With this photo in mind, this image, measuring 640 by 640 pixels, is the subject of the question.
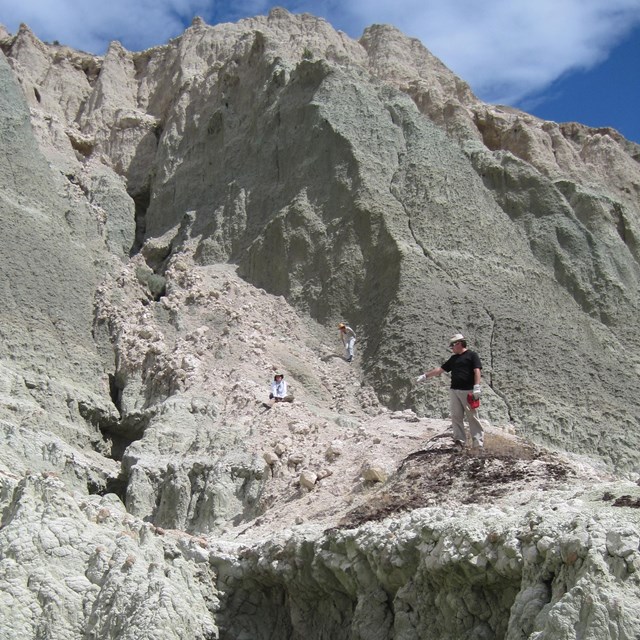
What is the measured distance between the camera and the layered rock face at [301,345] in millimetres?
10672

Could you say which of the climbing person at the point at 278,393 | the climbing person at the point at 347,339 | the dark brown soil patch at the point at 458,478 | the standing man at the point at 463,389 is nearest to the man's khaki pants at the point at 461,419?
the standing man at the point at 463,389

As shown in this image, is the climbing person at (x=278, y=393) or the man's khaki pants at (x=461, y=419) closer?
the man's khaki pants at (x=461, y=419)

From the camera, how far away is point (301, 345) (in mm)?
22469

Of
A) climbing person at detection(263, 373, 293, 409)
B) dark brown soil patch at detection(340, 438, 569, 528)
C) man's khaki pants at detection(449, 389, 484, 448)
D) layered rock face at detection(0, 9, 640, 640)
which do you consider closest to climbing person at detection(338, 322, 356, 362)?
layered rock face at detection(0, 9, 640, 640)

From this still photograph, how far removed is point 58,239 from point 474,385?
13.1m

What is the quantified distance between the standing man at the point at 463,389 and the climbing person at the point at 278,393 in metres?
5.63

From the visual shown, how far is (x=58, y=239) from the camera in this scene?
23.3 meters

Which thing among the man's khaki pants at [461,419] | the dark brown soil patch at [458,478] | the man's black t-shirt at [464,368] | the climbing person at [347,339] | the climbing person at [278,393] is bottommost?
the dark brown soil patch at [458,478]

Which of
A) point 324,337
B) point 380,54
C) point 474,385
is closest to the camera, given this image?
point 474,385

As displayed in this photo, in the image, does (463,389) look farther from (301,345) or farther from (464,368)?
(301,345)

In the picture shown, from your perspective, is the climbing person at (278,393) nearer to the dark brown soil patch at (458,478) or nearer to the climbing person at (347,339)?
the climbing person at (347,339)

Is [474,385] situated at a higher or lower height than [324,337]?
lower

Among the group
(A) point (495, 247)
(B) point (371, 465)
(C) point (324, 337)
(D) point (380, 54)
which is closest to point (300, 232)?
(C) point (324, 337)

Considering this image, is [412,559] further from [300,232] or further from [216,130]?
[216,130]
